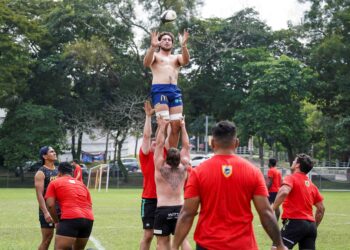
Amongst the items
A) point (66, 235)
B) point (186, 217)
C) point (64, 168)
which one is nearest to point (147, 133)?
point (64, 168)

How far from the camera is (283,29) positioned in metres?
56.0

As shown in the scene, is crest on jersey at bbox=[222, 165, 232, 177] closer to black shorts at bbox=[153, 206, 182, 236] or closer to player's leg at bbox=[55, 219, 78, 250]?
black shorts at bbox=[153, 206, 182, 236]

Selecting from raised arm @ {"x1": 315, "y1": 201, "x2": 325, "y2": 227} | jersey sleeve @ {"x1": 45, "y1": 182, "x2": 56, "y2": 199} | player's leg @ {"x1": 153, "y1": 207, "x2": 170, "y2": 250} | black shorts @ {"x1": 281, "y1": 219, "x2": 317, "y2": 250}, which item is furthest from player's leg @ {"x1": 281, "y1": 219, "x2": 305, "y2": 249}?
jersey sleeve @ {"x1": 45, "y1": 182, "x2": 56, "y2": 199}

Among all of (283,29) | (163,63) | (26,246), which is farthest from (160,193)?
(283,29)

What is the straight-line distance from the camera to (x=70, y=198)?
9789 millimetres

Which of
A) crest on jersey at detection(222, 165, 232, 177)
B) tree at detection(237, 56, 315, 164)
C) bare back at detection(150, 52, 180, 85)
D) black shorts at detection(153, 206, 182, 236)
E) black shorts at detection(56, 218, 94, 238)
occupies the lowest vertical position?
black shorts at detection(56, 218, 94, 238)

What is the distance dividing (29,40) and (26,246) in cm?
3943

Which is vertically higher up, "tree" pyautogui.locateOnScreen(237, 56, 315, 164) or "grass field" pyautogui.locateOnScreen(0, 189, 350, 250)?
"tree" pyautogui.locateOnScreen(237, 56, 315, 164)

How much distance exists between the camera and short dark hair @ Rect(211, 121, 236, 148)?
6191mm

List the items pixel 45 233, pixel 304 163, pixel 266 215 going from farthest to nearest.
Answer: pixel 45 233 < pixel 304 163 < pixel 266 215

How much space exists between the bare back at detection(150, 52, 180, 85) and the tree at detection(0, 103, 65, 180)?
40.2 metres

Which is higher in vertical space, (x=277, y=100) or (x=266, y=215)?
(x=277, y=100)

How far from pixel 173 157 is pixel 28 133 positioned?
42831mm

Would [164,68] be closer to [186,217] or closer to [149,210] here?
[149,210]
